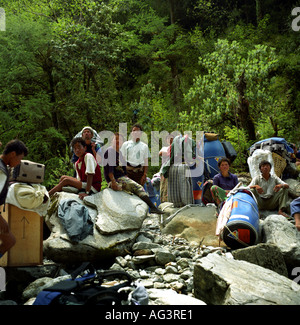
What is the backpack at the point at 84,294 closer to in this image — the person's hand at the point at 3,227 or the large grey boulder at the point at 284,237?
the person's hand at the point at 3,227

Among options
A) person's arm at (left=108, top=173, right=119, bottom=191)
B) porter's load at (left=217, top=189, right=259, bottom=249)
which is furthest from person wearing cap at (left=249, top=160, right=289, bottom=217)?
person's arm at (left=108, top=173, right=119, bottom=191)

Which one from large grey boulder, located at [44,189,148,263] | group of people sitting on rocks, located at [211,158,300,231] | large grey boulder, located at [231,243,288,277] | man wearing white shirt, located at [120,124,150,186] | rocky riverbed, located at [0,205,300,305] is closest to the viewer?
rocky riverbed, located at [0,205,300,305]

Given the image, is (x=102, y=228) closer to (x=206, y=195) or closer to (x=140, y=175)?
(x=140, y=175)

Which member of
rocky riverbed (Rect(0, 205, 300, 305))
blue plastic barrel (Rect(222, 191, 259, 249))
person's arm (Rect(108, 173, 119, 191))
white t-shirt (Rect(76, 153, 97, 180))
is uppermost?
white t-shirt (Rect(76, 153, 97, 180))

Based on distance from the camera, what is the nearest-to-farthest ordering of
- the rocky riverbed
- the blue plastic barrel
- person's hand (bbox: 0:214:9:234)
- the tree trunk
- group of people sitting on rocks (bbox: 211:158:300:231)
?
1. the rocky riverbed
2. person's hand (bbox: 0:214:9:234)
3. the blue plastic barrel
4. group of people sitting on rocks (bbox: 211:158:300:231)
5. the tree trunk

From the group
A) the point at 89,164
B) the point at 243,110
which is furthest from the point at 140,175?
the point at 243,110

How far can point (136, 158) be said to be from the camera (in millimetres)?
6438

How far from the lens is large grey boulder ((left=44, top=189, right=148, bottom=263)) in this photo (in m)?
4.58

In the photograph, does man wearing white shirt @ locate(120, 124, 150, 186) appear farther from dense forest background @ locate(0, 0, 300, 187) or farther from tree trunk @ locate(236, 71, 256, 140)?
tree trunk @ locate(236, 71, 256, 140)

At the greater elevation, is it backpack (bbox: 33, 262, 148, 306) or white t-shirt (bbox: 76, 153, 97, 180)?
white t-shirt (bbox: 76, 153, 97, 180)

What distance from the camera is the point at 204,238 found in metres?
5.52

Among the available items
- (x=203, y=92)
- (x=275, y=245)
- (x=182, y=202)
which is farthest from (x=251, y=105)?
(x=275, y=245)

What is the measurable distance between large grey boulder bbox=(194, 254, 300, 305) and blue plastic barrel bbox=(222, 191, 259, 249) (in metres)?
1.08

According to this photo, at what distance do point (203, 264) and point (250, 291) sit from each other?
0.61m
